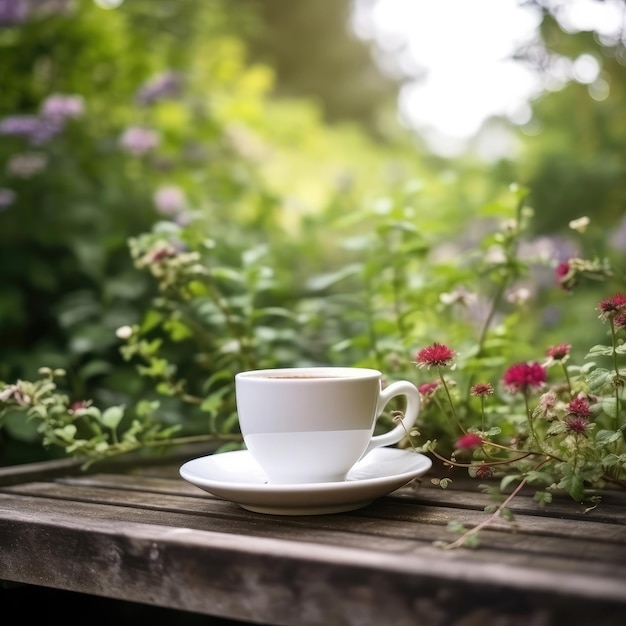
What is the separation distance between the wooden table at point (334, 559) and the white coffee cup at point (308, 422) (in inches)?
2.8

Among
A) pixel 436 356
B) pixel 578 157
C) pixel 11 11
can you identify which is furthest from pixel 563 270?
pixel 578 157

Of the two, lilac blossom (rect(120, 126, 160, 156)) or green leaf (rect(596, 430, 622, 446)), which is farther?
lilac blossom (rect(120, 126, 160, 156))

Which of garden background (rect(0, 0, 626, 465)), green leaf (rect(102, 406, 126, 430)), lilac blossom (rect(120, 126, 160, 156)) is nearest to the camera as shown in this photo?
green leaf (rect(102, 406, 126, 430))

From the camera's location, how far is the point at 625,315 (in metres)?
1.06

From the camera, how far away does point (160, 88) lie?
2.68m

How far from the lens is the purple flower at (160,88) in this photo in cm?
268

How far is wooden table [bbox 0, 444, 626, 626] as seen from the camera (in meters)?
0.71

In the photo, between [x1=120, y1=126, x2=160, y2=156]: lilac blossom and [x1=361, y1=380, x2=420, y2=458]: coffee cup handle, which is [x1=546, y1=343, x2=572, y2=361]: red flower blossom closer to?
[x1=361, y1=380, x2=420, y2=458]: coffee cup handle

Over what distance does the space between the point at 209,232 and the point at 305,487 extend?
1.64 meters

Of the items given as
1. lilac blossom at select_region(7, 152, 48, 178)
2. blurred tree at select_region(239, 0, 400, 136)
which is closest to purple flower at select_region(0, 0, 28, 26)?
lilac blossom at select_region(7, 152, 48, 178)

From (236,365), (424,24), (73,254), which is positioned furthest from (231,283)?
(424,24)

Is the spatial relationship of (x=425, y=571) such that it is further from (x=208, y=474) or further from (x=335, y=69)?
(x=335, y=69)

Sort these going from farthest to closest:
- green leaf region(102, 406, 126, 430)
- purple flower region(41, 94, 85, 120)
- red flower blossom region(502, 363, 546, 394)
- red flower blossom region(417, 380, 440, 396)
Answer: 1. purple flower region(41, 94, 85, 120)
2. green leaf region(102, 406, 126, 430)
3. red flower blossom region(417, 380, 440, 396)
4. red flower blossom region(502, 363, 546, 394)

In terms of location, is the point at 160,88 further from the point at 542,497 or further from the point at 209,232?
the point at 542,497
